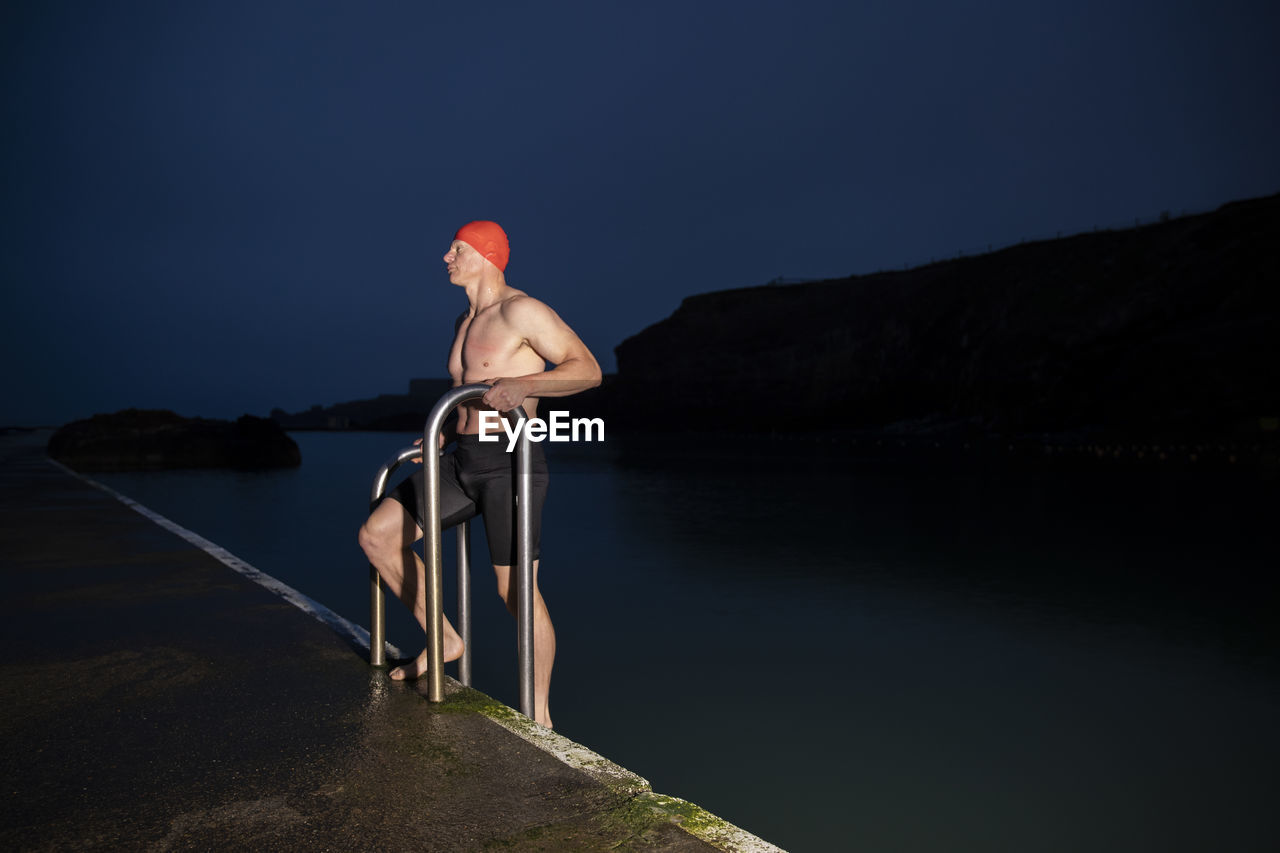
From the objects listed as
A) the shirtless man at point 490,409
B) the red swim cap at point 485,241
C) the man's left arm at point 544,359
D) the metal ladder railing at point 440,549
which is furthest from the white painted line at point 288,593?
the red swim cap at point 485,241

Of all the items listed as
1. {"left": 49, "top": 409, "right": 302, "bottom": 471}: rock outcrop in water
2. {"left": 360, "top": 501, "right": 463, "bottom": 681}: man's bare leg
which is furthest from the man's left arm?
{"left": 49, "top": 409, "right": 302, "bottom": 471}: rock outcrop in water

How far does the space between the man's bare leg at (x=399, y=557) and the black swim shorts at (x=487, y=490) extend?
0.08m

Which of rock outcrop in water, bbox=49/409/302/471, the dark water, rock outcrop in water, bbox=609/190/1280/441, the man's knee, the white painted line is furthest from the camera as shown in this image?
rock outcrop in water, bbox=609/190/1280/441

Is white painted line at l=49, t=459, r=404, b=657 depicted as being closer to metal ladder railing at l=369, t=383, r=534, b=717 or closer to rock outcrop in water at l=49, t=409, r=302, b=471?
metal ladder railing at l=369, t=383, r=534, b=717

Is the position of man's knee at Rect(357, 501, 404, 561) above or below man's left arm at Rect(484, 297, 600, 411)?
below

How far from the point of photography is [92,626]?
150 inches

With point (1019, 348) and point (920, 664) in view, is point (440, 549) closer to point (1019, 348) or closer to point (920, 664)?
point (920, 664)

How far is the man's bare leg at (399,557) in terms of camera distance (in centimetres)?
298

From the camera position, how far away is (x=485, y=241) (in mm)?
3111

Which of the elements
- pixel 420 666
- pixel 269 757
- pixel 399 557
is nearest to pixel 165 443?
pixel 399 557

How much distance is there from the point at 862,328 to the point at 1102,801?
70.4 meters

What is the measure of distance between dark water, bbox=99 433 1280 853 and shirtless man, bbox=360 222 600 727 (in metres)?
1.87

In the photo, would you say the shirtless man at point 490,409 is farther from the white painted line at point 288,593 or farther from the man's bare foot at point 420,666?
the white painted line at point 288,593

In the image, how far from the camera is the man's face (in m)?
3.09
